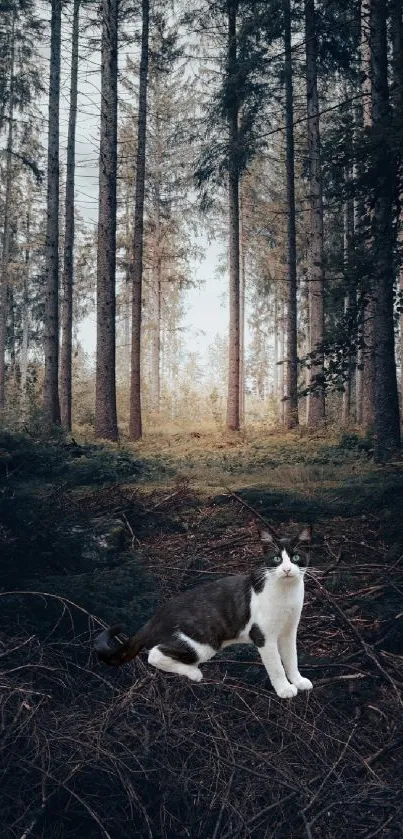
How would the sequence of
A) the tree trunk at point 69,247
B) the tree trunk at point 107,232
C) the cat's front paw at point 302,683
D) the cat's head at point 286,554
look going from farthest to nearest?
the tree trunk at point 69,247 → the tree trunk at point 107,232 → the cat's front paw at point 302,683 → the cat's head at point 286,554

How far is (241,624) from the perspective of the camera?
3070mm

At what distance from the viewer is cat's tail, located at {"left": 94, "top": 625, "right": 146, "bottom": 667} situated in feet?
9.45

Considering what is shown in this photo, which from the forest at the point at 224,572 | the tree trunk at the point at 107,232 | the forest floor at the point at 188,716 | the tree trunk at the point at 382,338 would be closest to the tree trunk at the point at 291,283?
the forest at the point at 224,572

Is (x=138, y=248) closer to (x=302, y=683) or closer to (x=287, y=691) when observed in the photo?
(x=302, y=683)

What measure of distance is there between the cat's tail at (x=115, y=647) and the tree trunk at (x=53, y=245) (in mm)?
14539

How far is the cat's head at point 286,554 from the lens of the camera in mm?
2867

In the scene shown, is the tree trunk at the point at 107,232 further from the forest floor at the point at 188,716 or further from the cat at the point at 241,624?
the cat at the point at 241,624

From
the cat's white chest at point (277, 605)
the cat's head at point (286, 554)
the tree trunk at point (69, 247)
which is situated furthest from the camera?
the tree trunk at point (69, 247)

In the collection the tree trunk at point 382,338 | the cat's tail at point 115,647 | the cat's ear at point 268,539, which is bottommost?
the cat's tail at point 115,647

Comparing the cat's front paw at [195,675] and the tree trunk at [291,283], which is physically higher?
the tree trunk at [291,283]

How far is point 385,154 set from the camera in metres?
7.47

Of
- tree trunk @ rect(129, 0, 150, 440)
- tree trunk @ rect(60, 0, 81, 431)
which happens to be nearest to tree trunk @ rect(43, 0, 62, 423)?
tree trunk @ rect(129, 0, 150, 440)

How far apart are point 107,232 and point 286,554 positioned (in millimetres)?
13201

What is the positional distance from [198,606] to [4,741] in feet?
3.41
